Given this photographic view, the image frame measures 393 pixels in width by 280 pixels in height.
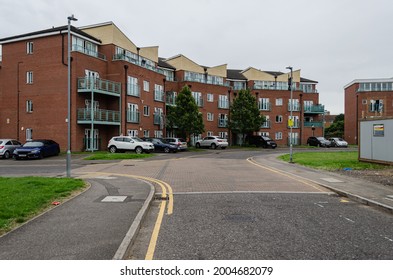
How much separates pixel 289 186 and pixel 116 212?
6.73m

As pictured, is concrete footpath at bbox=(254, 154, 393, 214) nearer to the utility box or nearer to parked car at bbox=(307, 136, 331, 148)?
the utility box

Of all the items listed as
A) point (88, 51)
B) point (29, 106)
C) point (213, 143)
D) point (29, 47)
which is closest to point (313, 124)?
point (213, 143)

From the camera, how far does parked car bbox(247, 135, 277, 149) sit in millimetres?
47900

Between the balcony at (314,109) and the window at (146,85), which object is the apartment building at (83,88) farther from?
the balcony at (314,109)

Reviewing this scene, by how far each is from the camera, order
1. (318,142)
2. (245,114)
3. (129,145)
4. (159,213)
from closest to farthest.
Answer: (159,213), (129,145), (245,114), (318,142)

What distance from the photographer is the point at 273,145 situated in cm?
4772

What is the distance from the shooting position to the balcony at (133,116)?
3597cm

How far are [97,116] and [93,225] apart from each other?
87.2ft

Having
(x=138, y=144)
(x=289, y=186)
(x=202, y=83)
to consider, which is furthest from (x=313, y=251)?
(x=202, y=83)

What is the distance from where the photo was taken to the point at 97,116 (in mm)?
31609

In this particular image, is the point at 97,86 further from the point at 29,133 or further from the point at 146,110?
the point at 146,110

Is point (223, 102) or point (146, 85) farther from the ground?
point (146, 85)

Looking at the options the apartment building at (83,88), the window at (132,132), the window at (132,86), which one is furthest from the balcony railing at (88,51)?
the window at (132,132)

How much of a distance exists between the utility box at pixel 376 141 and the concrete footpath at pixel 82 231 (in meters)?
15.1
